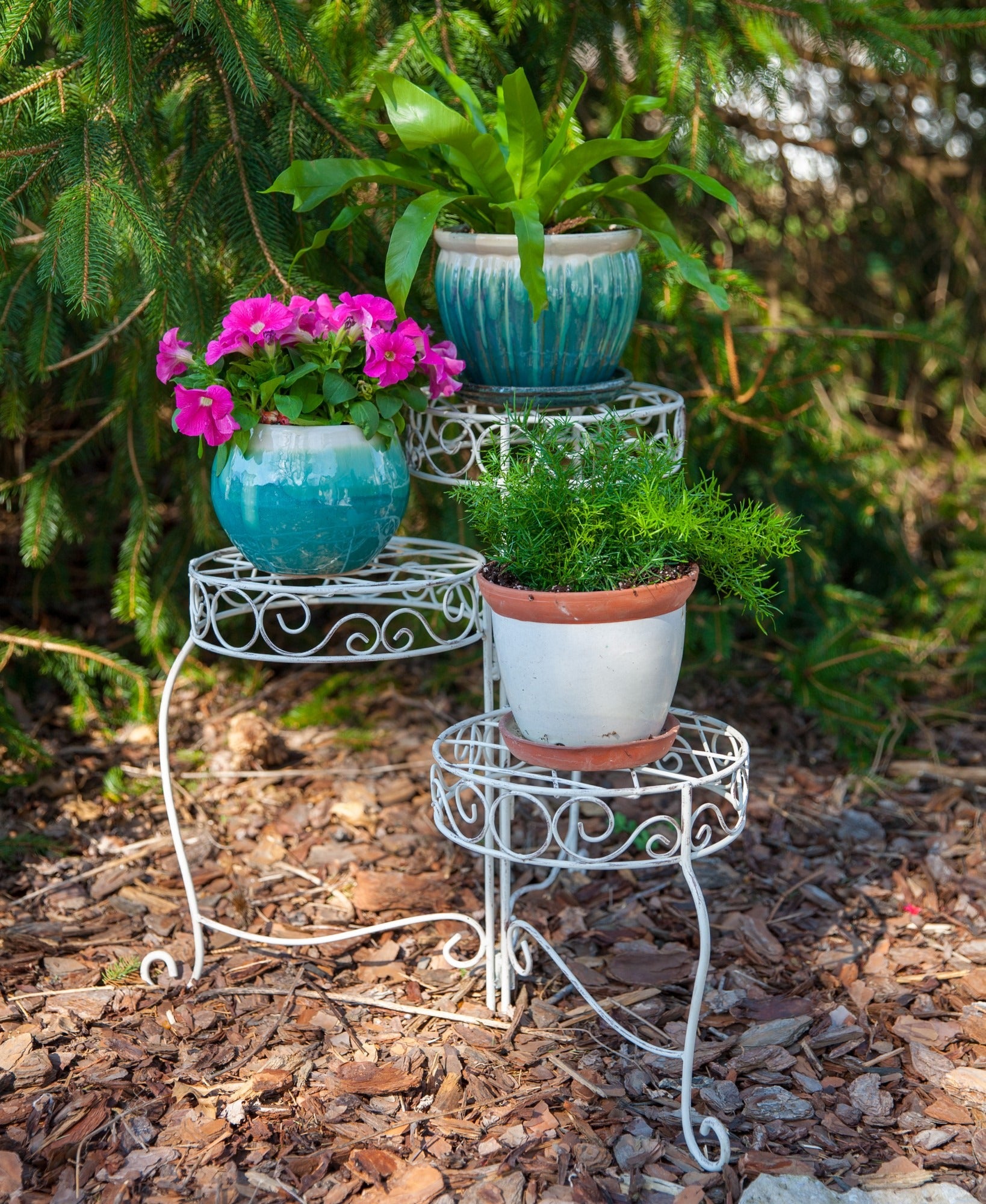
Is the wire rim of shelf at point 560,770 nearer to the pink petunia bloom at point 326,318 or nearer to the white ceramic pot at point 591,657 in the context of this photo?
the white ceramic pot at point 591,657

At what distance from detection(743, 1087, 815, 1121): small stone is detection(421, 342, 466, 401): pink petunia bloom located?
1121 mm

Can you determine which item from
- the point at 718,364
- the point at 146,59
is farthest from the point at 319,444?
the point at 718,364

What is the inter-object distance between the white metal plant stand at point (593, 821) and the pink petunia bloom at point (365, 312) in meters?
0.59

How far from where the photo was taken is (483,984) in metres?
1.99

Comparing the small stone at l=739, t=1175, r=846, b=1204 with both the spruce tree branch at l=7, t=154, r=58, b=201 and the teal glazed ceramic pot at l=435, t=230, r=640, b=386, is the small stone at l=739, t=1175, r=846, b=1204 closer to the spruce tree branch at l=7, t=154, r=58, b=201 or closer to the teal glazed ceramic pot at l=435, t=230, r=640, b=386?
the teal glazed ceramic pot at l=435, t=230, r=640, b=386

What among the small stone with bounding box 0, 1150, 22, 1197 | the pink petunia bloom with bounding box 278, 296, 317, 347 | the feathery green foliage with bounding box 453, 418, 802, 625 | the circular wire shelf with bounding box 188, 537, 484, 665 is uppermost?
the pink petunia bloom with bounding box 278, 296, 317, 347

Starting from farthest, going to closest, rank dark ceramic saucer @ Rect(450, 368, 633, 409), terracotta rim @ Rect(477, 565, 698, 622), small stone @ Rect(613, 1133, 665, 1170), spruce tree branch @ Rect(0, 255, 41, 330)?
spruce tree branch @ Rect(0, 255, 41, 330) → dark ceramic saucer @ Rect(450, 368, 633, 409) → small stone @ Rect(613, 1133, 665, 1170) → terracotta rim @ Rect(477, 565, 698, 622)

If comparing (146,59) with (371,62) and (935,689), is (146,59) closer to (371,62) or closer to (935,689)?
(371,62)

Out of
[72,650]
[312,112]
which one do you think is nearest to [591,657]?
[312,112]

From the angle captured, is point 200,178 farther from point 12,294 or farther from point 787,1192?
point 787,1192

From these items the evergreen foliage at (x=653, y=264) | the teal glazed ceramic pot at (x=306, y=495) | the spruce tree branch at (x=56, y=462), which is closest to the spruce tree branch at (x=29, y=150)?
the evergreen foliage at (x=653, y=264)

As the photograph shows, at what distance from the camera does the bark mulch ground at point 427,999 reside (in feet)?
5.17

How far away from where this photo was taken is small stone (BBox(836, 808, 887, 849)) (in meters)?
2.43

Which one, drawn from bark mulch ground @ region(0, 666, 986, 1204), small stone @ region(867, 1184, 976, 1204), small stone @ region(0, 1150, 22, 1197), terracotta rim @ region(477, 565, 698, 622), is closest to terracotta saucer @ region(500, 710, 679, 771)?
terracotta rim @ region(477, 565, 698, 622)
